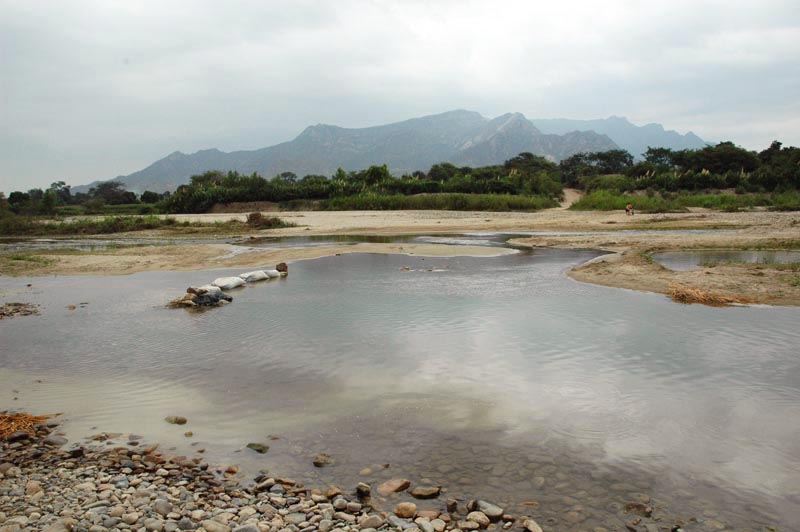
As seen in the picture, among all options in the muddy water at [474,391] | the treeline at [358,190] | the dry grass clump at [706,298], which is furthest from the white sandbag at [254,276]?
the treeline at [358,190]

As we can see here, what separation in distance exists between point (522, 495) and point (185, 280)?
1672 centimetres

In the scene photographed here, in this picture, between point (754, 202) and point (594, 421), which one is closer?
point (594, 421)

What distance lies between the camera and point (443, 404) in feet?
24.4

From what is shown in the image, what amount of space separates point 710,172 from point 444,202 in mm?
40513

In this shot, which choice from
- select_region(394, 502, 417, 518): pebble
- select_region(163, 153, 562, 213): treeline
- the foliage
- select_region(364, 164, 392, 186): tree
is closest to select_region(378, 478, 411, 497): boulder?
select_region(394, 502, 417, 518): pebble

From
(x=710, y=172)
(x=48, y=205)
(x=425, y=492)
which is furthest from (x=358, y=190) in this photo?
(x=425, y=492)

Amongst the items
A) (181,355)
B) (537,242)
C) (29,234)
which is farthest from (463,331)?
(29,234)

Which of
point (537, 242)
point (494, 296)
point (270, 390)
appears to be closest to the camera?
point (270, 390)

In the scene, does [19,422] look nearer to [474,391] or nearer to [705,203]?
[474,391]

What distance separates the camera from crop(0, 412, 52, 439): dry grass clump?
6414 millimetres

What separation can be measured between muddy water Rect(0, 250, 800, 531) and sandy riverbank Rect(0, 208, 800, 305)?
2534 millimetres

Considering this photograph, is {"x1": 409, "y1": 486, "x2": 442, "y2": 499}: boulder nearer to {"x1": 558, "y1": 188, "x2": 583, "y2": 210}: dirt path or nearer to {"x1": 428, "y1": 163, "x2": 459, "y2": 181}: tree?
{"x1": 558, "y1": 188, "x2": 583, "y2": 210}: dirt path

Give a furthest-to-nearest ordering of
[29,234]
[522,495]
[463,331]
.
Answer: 1. [29,234]
2. [463,331]
3. [522,495]

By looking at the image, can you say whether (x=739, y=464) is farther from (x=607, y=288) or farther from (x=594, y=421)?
(x=607, y=288)
